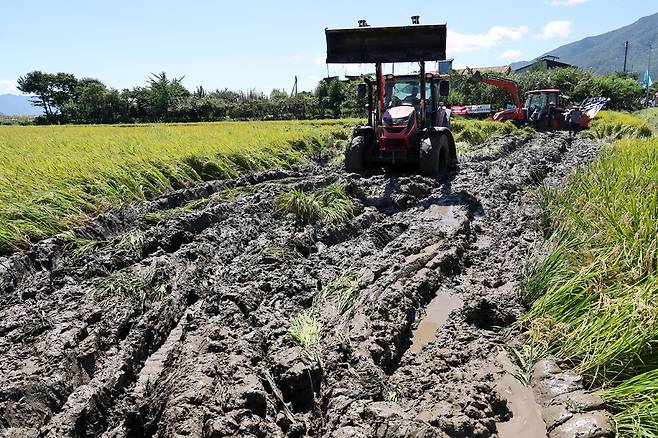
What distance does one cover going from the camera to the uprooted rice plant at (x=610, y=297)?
2.71 meters

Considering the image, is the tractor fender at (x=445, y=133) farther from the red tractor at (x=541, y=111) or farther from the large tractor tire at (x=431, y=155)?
the red tractor at (x=541, y=111)

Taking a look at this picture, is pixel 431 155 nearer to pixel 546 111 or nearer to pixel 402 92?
pixel 402 92

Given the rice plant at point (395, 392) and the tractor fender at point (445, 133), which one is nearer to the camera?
the rice plant at point (395, 392)

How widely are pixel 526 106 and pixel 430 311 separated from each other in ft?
66.7

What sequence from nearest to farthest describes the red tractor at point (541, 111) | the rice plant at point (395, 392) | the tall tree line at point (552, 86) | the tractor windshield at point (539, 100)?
the rice plant at point (395, 392)
the red tractor at point (541, 111)
the tractor windshield at point (539, 100)
the tall tree line at point (552, 86)

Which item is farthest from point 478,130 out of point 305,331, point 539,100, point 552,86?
point 552,86

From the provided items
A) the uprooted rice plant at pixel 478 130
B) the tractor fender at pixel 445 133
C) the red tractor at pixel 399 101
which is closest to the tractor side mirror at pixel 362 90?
the red tractor at pixel 399 101

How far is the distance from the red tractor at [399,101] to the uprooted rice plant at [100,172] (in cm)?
231

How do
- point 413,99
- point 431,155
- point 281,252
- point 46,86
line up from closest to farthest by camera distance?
point 281,252 < point 431,155 < point 413,99 < point 46,86

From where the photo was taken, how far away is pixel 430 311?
424 cm

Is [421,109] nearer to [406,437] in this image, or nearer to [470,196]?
[470,196]

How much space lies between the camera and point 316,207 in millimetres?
6426

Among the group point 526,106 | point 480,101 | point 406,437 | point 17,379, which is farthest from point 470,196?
point 480,101

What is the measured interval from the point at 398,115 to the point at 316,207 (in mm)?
3579
